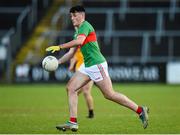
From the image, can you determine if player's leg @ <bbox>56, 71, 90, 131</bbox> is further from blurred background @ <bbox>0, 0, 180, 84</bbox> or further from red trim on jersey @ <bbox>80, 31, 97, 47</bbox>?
blurred background @ <bbox>0, 0, 180, 84</bbox>

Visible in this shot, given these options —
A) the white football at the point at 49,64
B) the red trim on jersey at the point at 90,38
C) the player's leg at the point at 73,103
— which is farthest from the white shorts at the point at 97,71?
the white football at the point at 49,64

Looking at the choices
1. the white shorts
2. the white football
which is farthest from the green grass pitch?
the white football

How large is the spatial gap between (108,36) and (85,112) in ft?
53.3

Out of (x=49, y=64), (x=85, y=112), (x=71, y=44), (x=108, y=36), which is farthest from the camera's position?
(x=108, y=36)

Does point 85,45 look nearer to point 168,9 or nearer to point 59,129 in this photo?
point 59,129

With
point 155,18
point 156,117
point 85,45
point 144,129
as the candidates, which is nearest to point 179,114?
point 156,117

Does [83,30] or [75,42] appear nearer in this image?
[75,42]

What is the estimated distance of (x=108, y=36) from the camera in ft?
114

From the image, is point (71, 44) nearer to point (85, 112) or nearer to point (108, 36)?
point (85, 112)

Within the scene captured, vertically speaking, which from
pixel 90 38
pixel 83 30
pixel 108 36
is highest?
pixel 108 36

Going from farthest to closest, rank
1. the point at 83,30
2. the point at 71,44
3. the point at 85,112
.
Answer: the point at 85,112, the point at 83,30, the point at 71,44

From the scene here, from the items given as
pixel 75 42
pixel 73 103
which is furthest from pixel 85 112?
pixel 75 42

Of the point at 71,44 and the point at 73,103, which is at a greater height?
the point at 71,44

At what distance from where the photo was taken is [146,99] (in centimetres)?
2398
